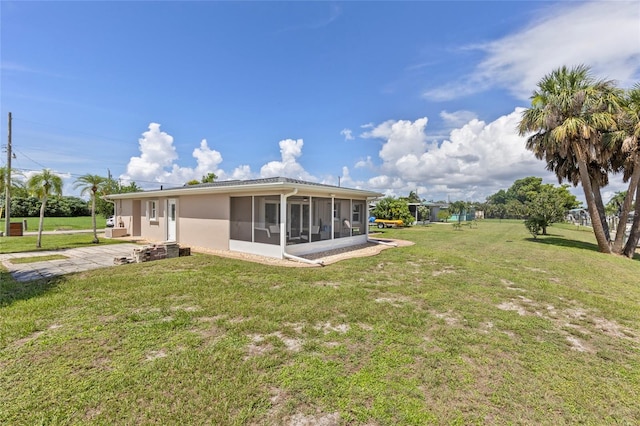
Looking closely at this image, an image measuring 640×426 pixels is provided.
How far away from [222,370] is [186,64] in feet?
47.5

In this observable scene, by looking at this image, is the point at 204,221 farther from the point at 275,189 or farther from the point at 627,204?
the point at 627,204

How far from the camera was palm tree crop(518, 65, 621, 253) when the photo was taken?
12.4 metres

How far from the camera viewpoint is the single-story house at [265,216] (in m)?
9.66

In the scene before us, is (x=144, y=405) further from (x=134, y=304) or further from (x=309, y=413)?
(x=134, y=304)

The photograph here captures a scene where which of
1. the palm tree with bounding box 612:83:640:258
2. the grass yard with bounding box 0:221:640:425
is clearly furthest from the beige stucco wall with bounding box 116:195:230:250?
the palm tree with bounding box 612:83:640:258

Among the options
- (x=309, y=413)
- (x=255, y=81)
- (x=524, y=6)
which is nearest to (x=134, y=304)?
(x=309, y=413)

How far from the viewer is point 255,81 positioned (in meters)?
15.8

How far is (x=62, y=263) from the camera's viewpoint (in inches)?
318

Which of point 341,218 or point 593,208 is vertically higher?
point 593,208

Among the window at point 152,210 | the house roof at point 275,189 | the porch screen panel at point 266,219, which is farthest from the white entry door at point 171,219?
the porch screen panel at point 266,219

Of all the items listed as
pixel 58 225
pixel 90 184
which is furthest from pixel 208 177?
pixel 90 184

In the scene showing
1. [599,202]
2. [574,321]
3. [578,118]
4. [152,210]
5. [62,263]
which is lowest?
[574,321]

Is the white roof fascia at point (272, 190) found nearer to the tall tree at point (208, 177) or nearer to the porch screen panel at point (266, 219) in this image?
the porch screen panel at point (266, 219)

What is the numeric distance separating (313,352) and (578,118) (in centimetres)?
1636
